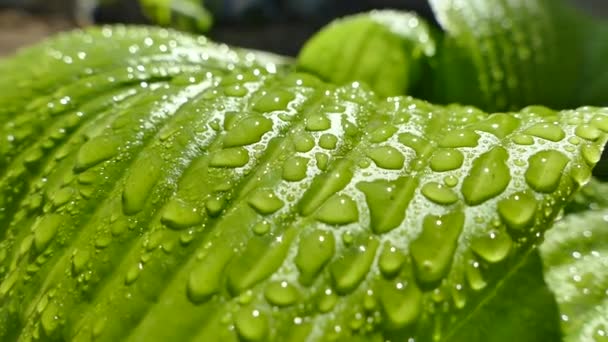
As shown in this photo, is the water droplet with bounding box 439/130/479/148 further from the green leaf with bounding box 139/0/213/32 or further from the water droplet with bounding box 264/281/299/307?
the green leaf with bounding box 139/0/213/32

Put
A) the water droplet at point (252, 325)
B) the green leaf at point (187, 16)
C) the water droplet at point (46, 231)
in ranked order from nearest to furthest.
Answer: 1. the water droplet at point (252, 325)
2. the water droplet at point (46, 231)
3. the green leaf at point (187, 16)

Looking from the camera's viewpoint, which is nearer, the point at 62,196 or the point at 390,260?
the point at 390,260

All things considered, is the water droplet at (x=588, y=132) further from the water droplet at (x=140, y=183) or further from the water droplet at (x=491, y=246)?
the water droplet at (x=140, y=183)

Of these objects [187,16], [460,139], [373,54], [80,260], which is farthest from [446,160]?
[187,16]

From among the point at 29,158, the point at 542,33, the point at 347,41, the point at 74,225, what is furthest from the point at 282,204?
the point at 542,33

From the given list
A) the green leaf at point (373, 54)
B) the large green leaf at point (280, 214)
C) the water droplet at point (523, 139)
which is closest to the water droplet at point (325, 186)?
the large green leaf at point (280, 214)

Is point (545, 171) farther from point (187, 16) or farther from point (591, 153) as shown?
point (187, 16)

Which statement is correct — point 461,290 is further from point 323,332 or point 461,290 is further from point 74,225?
point 74,225
